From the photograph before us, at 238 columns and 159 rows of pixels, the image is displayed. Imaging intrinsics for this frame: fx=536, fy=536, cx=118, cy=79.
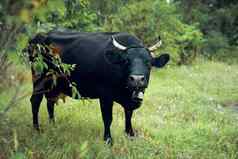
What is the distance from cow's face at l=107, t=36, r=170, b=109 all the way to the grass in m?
0.75

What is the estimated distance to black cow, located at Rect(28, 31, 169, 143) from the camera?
7.58m

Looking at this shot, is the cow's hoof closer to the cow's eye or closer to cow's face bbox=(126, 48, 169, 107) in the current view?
cow's face bbox=(126, 48, 169, 107)

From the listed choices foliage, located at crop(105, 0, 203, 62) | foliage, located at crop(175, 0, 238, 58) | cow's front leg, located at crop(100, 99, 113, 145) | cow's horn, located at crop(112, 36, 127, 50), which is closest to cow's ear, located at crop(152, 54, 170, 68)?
cow's horn, located at crop(112, 36, 127, 50)

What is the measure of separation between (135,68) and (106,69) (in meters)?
0.59

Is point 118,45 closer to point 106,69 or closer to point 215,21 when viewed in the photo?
point 106,69

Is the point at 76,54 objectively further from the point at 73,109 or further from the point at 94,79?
the point at 73,109

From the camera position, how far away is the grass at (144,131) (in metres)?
6.54

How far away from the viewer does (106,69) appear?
309 inches

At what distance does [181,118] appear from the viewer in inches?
411

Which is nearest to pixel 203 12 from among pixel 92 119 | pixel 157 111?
pixel 157 111

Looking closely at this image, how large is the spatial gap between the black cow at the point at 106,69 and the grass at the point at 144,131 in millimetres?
409

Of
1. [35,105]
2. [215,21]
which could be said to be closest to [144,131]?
[35,105]

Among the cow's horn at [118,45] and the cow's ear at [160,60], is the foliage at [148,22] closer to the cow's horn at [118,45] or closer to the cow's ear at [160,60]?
the cow's ear at [160,60]

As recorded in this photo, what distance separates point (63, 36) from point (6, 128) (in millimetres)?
2677
